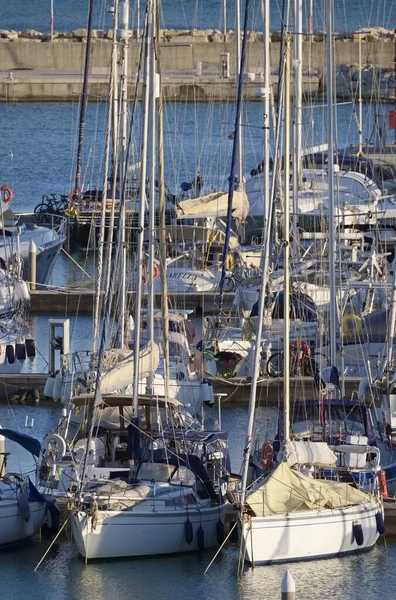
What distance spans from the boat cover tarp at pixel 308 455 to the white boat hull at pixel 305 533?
90 cm

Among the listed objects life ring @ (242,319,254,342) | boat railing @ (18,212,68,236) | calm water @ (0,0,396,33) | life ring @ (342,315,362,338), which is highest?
calm water @ (0,0,396,33)

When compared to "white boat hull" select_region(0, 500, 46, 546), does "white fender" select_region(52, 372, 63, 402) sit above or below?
above

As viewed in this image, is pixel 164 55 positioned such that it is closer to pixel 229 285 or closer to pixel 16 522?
pixel 229 285

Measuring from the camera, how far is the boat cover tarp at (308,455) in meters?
20.3

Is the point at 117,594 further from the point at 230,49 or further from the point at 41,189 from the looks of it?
the point at 230,49

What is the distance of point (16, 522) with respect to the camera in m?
19.9

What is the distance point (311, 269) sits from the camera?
113ft

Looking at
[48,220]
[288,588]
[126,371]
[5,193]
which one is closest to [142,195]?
[126,371]

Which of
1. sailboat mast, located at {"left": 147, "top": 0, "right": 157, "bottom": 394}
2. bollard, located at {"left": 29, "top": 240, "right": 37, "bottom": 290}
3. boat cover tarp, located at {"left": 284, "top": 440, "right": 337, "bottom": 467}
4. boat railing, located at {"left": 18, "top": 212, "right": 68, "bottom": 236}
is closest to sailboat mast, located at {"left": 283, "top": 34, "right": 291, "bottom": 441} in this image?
boat cover tarp, located at {"left": 284, "top": 440, "right": 337, "bottom": 467}

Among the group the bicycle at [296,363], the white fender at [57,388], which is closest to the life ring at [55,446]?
the white fender at [57,388]

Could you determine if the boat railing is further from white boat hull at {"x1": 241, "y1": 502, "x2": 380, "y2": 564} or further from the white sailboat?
white boat hull at {"x1": 241, "y1": 502, "x2": 380, "y2": 564}

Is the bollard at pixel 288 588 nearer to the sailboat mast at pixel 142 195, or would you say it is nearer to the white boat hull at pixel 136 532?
the white boat hull at pixel 136 532

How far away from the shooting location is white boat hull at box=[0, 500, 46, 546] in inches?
779

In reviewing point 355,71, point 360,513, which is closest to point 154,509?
point 360,513
